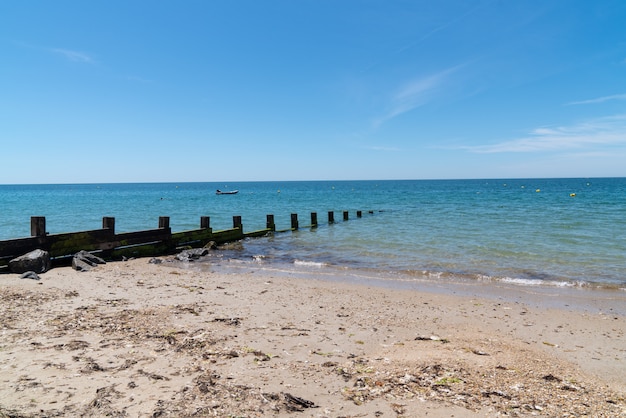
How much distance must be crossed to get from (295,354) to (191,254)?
11.0 m

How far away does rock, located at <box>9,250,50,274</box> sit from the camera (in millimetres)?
11188

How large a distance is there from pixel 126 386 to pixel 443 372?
397cm

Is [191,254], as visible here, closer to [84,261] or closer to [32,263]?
[84,261]

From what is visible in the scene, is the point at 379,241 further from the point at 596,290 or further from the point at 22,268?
the point at 22,268

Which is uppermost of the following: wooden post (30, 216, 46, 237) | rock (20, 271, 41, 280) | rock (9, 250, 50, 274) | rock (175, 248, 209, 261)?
wooden post (30, 216, 46, 237)

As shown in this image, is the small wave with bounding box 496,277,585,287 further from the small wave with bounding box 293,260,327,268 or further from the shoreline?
the small wave with bounding box 293,260,327,268

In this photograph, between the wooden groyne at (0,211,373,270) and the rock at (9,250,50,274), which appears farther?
the wooden groyne at (0,211,373,270)

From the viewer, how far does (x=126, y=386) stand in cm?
473

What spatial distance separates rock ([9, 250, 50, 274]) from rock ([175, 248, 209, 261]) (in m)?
4.58

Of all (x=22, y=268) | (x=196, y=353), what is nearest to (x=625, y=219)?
(x=196, y=353)

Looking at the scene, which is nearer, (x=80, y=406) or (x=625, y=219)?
(x=80, y=406)

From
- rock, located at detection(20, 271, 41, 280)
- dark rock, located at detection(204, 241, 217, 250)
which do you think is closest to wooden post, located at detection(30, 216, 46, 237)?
rock, located at detection(20, 271, 41, 280)

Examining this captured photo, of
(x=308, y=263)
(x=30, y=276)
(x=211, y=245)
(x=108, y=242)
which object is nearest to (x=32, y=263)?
(x=30, y=276)

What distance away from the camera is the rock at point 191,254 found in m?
15.6
